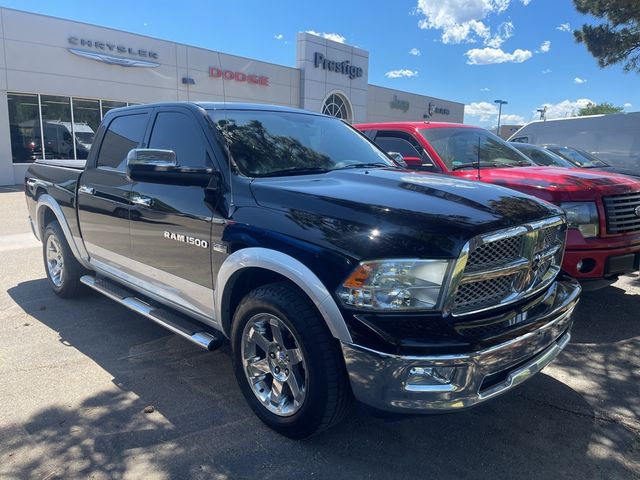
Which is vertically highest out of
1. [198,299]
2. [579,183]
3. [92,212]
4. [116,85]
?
[116,85]

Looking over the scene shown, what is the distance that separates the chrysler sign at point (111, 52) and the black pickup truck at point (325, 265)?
54.5 ft

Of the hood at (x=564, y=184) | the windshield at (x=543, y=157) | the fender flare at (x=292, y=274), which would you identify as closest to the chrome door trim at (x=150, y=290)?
the fender flare at (x=292, y=274)

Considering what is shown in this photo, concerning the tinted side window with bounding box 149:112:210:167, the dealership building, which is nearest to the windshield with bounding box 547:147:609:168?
the tinted side window with bounding box 149:112:210:167

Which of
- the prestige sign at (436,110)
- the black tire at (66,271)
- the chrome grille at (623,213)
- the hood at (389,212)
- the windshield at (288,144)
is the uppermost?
the prestige sign at (436,110)

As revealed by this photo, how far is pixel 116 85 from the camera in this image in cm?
1931

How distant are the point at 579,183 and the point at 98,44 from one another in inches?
740

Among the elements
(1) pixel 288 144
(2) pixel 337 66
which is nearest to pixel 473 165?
(1) pixel 288 144

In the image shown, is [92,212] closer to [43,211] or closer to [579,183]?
[43,211]

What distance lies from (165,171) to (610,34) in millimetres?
15914

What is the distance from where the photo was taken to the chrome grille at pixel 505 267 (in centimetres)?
250

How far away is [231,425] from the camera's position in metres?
3.09

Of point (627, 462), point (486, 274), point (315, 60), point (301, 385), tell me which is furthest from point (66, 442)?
point (315, 60)

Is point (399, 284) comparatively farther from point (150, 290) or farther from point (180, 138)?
point (150, 290)

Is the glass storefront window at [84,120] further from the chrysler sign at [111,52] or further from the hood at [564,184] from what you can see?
the hood at [564,184]
